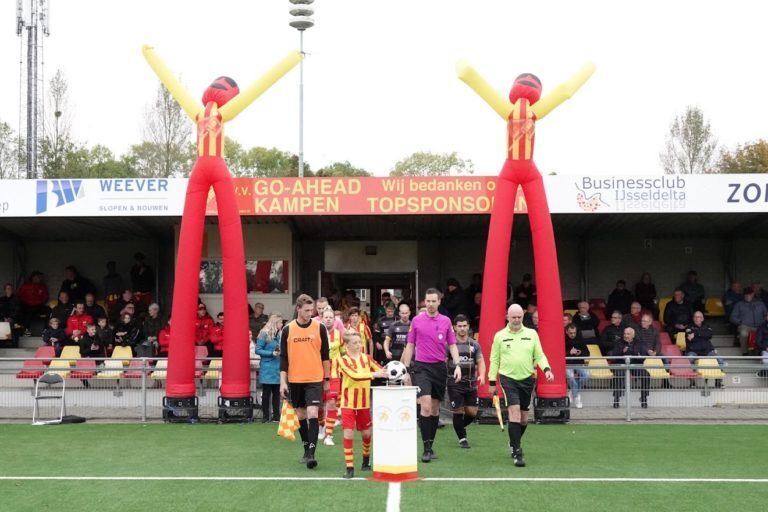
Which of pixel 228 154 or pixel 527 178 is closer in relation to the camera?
pixel 527 178

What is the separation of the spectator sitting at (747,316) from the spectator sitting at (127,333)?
11883mm

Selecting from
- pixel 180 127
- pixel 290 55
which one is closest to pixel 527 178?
pixel 290 55

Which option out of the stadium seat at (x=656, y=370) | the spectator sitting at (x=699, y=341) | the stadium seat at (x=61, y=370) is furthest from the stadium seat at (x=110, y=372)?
the spectator sitting at (x=699, y=341)

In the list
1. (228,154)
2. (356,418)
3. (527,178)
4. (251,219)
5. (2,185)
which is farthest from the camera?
(228,154)

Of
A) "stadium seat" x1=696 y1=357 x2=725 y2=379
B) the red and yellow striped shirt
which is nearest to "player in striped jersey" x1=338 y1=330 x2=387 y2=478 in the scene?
the red and yellow striped shirt

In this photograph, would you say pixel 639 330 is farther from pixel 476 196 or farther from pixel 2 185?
pixel 2 185

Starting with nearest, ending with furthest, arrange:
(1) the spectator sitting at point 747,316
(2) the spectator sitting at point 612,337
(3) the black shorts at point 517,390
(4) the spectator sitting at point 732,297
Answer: (3) the black shorts at point 517,390 → (2) the spectator sitting at point 612,337 → (1) the spectator sitting at point 747,316 → (4) the spectator sitting at point 732,297

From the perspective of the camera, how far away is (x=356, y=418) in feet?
28.8

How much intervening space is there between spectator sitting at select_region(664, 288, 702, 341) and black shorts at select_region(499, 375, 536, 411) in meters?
8.96

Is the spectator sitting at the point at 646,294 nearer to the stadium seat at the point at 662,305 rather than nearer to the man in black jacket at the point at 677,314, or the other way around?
the stadium seat at the point at 662,305

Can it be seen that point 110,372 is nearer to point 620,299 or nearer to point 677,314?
point 620,299

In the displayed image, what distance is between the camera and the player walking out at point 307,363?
8883 millimetres

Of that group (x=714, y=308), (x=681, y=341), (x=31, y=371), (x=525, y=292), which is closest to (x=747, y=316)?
(x=714, y=308)

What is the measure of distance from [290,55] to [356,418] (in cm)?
673
